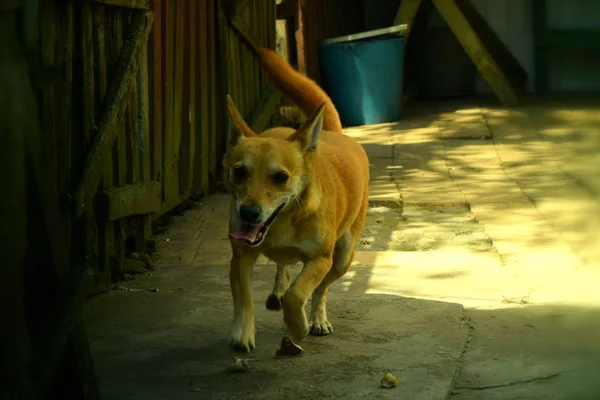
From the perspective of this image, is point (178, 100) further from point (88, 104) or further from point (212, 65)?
point (88, 104)

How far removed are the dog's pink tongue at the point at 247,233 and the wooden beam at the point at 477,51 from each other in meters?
9.63

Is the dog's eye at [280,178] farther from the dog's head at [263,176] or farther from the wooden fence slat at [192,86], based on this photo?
the wooden fence slat at [192,86]

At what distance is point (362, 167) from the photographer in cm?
608

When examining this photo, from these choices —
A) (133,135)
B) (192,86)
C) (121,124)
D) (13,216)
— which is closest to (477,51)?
(192,86)

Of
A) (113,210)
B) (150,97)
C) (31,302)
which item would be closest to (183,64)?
(150,97)

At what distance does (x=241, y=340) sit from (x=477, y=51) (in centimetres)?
960

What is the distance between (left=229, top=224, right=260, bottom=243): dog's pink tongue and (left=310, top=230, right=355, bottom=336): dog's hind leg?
89 centimetres

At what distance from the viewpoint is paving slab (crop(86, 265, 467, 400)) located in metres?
4.55

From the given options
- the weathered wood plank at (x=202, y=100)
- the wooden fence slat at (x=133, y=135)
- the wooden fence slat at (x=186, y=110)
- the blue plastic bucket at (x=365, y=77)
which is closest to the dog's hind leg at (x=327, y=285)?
the wooden fence slat at (x=133, y=135)

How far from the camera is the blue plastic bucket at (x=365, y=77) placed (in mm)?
13453

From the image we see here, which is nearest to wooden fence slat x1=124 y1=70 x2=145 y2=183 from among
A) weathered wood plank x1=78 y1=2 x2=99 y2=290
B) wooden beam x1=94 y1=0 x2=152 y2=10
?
wooden beam x1=94 y1=0 x2=152 y2=10

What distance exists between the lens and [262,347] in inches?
205

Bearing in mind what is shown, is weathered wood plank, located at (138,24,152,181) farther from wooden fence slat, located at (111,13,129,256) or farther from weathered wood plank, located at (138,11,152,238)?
wooden fence slat, located at (111,13,129,256)

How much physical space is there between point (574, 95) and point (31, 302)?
11372 millimetres
